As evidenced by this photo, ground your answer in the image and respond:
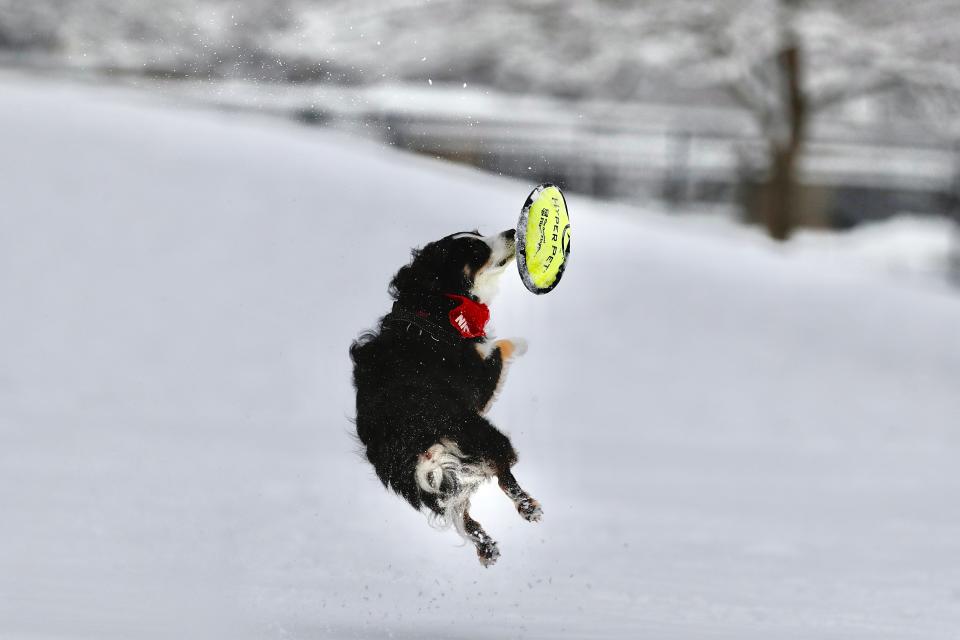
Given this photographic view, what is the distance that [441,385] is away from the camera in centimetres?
431

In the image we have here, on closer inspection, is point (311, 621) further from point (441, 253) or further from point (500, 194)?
point (500, 194)

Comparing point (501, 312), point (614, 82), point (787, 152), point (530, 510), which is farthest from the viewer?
point (614, 82)

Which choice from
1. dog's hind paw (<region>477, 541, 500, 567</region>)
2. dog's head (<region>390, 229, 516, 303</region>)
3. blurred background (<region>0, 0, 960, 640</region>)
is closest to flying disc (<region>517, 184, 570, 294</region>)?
dog's head (<region>390, 229, 516, 303</region>)

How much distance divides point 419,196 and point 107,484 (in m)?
4.65

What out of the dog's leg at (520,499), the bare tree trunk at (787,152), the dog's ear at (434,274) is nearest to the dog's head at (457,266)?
the dog's ear at (434,274)

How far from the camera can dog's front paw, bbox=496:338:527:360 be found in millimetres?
4570

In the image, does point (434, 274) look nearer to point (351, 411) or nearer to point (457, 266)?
point (457, 266)

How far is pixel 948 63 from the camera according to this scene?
14.6 m

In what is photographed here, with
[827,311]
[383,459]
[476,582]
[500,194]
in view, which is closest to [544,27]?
[500,194]

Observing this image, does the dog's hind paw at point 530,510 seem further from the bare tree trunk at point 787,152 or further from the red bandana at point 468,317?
the bare tree trunk at point 787,152

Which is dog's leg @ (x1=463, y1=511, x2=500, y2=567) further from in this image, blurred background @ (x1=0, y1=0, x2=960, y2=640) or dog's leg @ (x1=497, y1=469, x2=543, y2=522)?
blurred background @ (x1=0, y1=0, x2=960, y2=640)

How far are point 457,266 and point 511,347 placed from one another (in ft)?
1.32

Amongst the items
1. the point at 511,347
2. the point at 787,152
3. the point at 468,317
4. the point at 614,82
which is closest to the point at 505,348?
the point at 511,347

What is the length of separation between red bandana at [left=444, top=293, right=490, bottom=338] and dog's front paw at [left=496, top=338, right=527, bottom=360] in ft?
0.52
